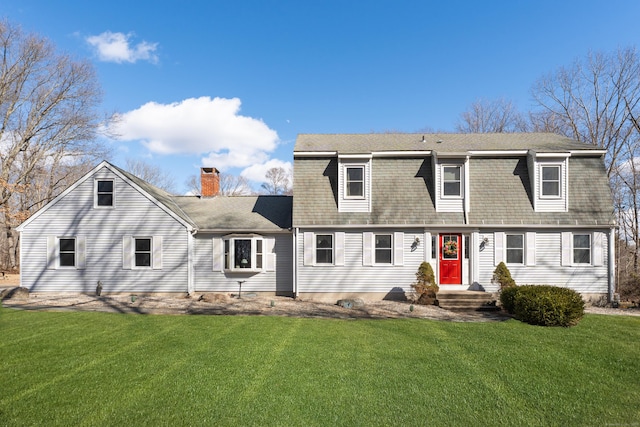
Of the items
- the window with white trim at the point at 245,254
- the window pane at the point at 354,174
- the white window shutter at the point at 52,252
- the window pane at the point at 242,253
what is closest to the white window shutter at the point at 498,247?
the window pane at the point at 354,174

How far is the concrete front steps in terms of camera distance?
1277cm

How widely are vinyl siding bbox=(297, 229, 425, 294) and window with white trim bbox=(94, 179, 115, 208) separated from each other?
28.5 ft

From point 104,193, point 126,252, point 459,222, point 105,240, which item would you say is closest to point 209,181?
point 104,193

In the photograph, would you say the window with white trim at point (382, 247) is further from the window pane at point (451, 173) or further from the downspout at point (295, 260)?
the window pane at point (451, 173)

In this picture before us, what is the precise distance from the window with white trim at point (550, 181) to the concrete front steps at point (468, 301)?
515 cm

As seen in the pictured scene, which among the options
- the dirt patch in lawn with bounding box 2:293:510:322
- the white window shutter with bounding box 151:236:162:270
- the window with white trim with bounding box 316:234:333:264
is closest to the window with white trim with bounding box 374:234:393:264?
the dirt patch in lawn with bounding box 2:293:510:322

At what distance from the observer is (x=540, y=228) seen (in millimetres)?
14016

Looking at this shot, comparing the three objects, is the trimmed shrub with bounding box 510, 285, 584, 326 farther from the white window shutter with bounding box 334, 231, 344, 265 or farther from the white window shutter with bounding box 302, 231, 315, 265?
the white window shutter with bounding box 302, 231, 315, 265

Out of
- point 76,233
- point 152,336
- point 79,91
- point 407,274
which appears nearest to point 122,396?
point 152,336

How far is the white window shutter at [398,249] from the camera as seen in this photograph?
46.5 feet

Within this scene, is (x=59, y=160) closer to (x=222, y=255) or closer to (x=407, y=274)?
(x=222, y=255)

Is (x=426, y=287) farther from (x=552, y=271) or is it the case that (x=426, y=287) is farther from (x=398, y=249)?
(x=552, y=271)

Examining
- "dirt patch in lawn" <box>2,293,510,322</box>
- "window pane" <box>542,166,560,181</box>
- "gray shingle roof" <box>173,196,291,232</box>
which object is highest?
"window pane" <box>542,166,560,181</box>

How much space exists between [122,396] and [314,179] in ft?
37.2
